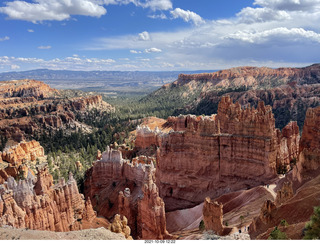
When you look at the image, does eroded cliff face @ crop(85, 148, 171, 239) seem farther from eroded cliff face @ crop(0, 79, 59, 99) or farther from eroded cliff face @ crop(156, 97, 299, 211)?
eroded cliff face @ crop(0, 79, 59, 99)

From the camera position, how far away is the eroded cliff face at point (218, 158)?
1304 inches

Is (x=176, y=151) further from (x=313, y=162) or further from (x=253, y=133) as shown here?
(x=313, y=162)

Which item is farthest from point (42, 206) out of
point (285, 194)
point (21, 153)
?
point (21, 153)

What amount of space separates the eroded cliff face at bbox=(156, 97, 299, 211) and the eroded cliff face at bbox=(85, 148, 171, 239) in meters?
3.58

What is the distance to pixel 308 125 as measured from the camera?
124 ft

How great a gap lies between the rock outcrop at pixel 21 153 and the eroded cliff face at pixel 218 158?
1266 inches

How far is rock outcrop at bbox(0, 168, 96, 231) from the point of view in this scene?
24234 mm

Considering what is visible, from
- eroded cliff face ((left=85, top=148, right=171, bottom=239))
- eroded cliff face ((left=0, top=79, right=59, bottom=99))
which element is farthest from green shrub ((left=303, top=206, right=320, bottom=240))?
eroded cliff face ((left=0, top=79, right=59, bottom=99))

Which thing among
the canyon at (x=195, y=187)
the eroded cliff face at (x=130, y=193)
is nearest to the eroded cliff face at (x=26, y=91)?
the canyon at (x=195, y=187)

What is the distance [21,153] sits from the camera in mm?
59125

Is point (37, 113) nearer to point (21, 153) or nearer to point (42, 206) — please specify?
point (21, 153)

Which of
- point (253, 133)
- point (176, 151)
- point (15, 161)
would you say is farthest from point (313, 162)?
point (15, 161)

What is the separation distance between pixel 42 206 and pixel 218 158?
20.5 metres

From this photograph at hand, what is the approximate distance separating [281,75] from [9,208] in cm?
17747
